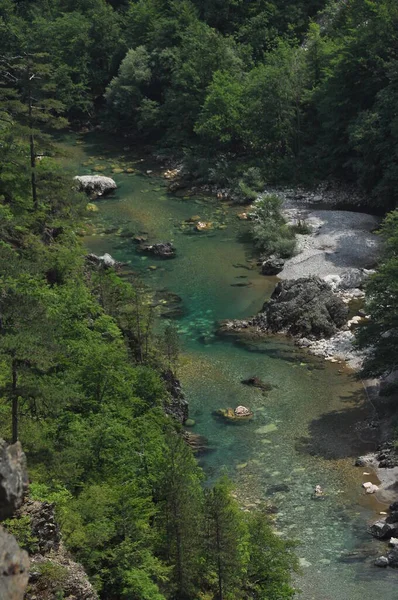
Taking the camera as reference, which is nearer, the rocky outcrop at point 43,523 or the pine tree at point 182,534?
the rocky outcrop at point 43,523

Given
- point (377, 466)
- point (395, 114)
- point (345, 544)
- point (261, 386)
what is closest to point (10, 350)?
point (345, 544)

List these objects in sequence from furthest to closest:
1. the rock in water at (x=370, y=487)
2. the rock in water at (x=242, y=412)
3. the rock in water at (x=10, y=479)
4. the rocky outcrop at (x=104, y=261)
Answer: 1. the rocky outcrop at (x=104, y=261)
2. the rock in water at (x=242, y=412)
3. the rock in water at (x=370, y=487)
4. the rock in water at (x=10, y=479)

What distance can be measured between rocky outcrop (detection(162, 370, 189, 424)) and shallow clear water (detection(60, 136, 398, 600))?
3.52 ft

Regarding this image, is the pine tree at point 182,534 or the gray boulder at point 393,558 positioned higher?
the pine tree at point 182,534

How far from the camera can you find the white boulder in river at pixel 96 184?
8581cm

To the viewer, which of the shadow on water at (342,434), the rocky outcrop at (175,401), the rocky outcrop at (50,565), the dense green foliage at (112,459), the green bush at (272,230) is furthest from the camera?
the green bush at (272,230)

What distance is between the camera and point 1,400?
36500 mm

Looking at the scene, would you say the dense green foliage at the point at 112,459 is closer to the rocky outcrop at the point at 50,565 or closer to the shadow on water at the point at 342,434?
the rocky outcrop at the point at 50,565

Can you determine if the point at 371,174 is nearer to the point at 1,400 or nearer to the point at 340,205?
the point at 340,205

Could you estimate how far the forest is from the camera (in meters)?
31.6

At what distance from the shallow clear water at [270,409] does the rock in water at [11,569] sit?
77.8ft

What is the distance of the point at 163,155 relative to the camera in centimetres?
9694

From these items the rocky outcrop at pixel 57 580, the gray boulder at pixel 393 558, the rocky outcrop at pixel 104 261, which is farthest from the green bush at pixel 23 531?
the rocky outcrop at pixel 104 261

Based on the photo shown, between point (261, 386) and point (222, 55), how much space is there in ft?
167
